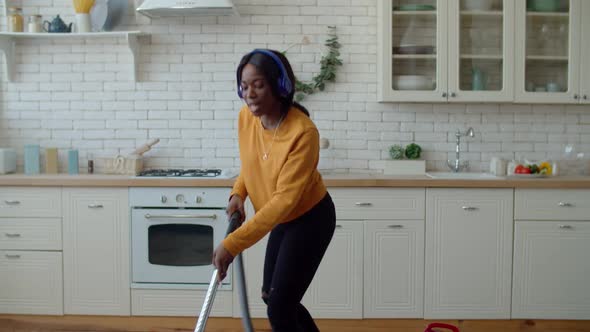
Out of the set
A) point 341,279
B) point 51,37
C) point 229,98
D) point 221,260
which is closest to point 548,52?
point 341,279

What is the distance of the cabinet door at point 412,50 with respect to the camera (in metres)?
3.91

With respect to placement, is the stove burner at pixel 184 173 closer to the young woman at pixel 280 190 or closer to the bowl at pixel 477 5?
the young woman at pixel 280 190

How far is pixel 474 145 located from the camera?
425 centimetres

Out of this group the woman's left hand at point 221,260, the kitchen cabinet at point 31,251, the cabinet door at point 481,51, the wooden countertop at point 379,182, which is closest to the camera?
the woman's left hand at point 221,260

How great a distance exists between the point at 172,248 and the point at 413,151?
1.68 meters

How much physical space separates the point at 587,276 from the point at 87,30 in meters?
3.45

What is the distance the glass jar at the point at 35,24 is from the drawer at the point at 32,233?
1.26 meters

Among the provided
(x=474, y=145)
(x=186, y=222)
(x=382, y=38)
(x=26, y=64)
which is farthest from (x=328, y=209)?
(x=26, y=64)

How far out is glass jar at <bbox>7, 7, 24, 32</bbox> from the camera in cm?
412

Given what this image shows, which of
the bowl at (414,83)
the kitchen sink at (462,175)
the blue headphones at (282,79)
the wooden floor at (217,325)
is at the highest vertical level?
the bowl at (414,83)

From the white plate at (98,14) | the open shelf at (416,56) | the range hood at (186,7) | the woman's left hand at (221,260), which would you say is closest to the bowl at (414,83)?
the open shelf at (416,56)

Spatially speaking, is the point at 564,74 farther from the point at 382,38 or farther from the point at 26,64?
the point at 26,64

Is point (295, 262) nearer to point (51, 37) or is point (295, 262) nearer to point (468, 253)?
point (468, 253)

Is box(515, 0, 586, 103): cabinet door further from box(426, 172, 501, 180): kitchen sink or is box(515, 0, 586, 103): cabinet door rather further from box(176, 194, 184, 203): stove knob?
box(176, 194, 184, 203): stove knob
